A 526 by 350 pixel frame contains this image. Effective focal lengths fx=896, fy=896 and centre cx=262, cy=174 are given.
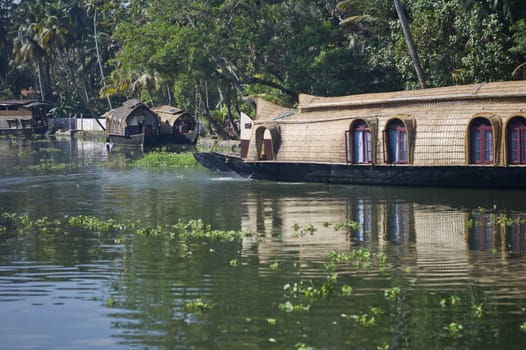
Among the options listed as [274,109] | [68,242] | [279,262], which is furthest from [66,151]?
[279,262]

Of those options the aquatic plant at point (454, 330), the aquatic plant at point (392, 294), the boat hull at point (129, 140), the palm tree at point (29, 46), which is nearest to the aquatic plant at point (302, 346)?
the aquatic plant at point (454, 330)

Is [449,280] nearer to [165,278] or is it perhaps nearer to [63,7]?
[165,278]

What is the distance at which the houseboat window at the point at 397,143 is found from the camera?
24.9m

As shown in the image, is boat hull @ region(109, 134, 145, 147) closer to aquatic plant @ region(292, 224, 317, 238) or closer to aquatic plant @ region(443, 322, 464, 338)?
aquatic plant @ region(292, 224, 317, 238)

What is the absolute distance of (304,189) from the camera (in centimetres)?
2577

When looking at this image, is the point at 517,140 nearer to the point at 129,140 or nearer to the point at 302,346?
the point at 302,346

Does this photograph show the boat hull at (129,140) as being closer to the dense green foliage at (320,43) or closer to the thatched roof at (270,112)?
the dense green foliage at (320,43)

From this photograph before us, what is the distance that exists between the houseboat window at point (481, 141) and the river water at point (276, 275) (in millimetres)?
878

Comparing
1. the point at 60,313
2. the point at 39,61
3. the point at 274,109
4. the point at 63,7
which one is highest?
the point at 63,7

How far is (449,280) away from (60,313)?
512 cm

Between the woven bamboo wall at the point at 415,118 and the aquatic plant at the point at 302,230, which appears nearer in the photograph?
the aquatic plant at the point at 302,230

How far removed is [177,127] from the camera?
170ft

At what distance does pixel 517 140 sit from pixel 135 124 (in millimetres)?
32682

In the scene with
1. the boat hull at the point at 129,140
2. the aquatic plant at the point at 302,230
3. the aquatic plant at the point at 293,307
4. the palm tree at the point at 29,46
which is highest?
the palm tree at the point at 29,46
